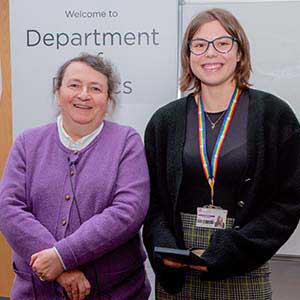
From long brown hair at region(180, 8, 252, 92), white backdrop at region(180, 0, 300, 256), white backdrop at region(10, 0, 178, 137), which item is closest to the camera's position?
long brown hair at region(180, 8, 252, 92)

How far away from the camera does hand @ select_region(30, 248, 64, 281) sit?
5.03 feet

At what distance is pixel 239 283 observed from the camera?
5.37 feet

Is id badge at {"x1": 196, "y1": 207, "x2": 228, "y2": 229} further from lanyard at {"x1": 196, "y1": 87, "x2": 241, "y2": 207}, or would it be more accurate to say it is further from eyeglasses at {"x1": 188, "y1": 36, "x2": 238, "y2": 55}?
eyeglasses at {"x1": 188, "y1": 36, "x2": 238, "y2": 55}

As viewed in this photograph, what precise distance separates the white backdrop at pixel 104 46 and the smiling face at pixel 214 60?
Answer: 798 millimetres

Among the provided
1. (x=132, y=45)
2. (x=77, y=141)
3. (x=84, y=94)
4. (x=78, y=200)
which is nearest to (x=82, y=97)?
(x=84, y=94)

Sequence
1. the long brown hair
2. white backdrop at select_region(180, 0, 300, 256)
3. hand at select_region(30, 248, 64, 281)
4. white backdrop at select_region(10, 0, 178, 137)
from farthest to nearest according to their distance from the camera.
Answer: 1. white backdrop at select_region(10, 0, 178, 137)
2. white backdrop at select_region(180, 0, 300, 256)
3. the long brown hair
4. hand at select_region(30, 248, 64, 281)

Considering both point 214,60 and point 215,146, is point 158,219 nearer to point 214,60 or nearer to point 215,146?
point 215,146

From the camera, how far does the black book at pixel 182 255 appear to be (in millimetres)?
1540

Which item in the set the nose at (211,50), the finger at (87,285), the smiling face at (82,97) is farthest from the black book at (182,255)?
the nose at (211,50)

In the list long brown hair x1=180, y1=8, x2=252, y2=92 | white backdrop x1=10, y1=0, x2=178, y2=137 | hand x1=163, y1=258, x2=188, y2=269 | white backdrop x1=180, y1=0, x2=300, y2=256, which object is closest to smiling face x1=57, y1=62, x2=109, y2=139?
long brown hair x1=180, y1=8, x2=252, y2=92

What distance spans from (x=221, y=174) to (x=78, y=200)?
0.49 m

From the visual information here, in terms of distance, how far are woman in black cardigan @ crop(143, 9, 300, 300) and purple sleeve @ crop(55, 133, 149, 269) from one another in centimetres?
7

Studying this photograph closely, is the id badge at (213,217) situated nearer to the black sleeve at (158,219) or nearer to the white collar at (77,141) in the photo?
the black sleeve at (158,219)

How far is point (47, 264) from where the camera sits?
5.03ft
